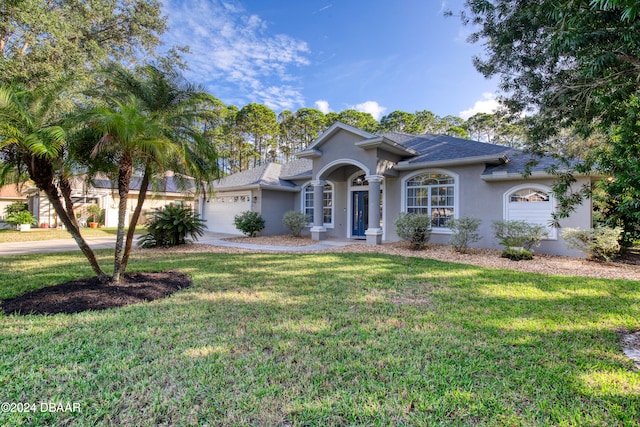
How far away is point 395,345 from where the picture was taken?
11.6ft

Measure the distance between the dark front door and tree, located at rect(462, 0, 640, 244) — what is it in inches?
316

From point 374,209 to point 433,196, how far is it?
2.64 meters

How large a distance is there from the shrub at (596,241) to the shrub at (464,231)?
2560mm

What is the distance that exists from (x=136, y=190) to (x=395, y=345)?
2511cm

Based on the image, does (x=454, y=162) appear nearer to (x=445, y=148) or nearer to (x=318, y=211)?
(x=445, y=148)

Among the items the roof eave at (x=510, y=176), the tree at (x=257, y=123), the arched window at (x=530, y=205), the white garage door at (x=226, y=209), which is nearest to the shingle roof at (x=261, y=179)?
the white garage door at (x=226, y=209)

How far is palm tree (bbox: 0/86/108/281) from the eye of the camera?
4.47 meters

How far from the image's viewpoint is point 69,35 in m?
12.8

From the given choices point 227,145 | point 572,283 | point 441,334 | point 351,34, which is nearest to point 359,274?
point 441,334

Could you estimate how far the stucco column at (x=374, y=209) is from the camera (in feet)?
40.4

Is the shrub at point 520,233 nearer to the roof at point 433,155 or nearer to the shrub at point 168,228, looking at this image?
the roof at point 433,155

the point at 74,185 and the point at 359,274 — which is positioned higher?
the point at 74,185

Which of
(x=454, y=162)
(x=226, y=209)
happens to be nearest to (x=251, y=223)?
(x=226, y=209)

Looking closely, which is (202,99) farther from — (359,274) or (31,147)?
(359,274)
